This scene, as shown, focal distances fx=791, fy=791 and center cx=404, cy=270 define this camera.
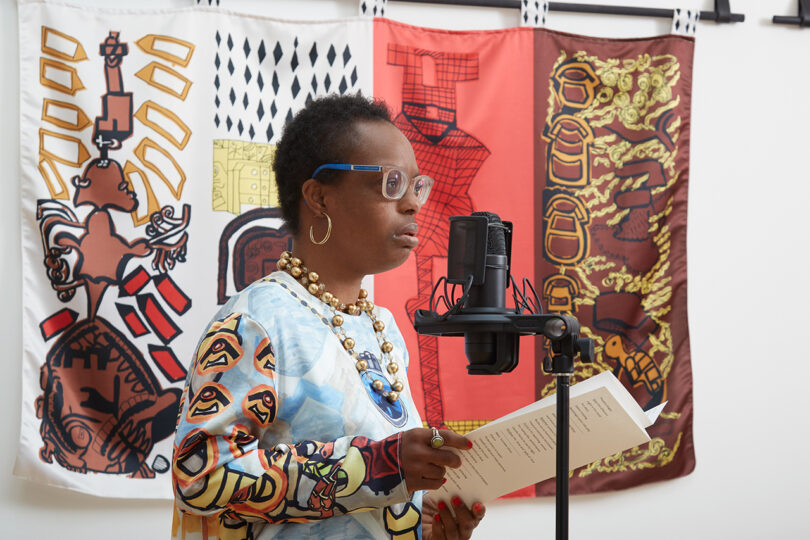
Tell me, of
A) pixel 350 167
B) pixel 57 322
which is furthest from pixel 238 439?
pixel 57 322

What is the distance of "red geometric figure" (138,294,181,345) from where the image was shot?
A: 2531 mm

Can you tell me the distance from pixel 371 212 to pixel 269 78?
1.49 m

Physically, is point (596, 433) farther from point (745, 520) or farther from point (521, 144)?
point (745, 520)

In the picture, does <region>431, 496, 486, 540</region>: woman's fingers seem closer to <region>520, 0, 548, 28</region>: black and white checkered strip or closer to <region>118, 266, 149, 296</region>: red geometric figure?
<region>118, 266, 149, 296</region>: red geometric figure

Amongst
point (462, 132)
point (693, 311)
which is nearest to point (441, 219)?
point (462, 132)

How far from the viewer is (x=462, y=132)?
2.76 m

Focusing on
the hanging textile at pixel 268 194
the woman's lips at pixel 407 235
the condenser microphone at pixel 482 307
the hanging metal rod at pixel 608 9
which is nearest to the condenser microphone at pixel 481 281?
the condenser microphone at pixel 482 307

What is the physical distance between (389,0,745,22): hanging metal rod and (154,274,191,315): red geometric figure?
1283mm

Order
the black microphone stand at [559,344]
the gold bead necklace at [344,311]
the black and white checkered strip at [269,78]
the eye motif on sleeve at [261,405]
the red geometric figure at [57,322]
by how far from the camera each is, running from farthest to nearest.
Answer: the black and white checkered strip at [269,78] → the red geometric figure at [57,322] → the gold bead necklace at [344,311] → the eye motif on sleeve at [261,405] → the black microphone stand at [559,344]

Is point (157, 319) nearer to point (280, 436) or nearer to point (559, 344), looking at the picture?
point (280, 436)

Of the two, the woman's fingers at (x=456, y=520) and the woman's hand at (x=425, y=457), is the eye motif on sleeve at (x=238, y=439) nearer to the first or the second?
the woman's hand at (x=425, y=457)

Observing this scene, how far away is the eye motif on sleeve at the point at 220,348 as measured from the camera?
109 centimetres

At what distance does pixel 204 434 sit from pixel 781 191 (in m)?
2.69

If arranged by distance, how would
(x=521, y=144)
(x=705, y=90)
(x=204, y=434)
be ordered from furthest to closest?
(x=705, y=90), (x=521, y=144), (x=204, y=434)
